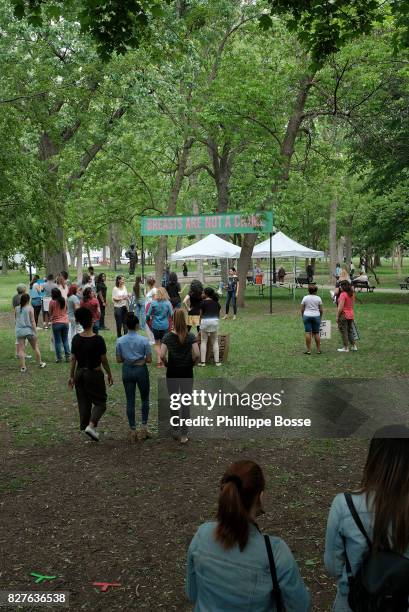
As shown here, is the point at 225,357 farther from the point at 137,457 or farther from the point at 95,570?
the point at 95,570

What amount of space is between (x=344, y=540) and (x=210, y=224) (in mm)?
23639

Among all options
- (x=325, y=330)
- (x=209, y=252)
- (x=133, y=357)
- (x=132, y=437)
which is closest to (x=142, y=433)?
(x=132, y=437)

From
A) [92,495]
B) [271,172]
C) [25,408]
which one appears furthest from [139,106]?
[92,495]

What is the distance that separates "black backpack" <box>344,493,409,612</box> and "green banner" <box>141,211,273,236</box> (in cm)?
2219

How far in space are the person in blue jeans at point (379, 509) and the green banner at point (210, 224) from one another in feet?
72.0

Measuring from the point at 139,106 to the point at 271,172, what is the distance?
225 inches

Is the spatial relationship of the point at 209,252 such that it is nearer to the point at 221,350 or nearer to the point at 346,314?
the point at 346,314

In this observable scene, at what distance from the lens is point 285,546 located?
Answer: 280 cm

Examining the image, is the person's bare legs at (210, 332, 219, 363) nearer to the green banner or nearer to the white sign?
the white sign

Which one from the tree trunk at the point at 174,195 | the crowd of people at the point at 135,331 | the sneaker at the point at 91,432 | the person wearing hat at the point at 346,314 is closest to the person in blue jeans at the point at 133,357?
the crowd of people at the point at 135,331

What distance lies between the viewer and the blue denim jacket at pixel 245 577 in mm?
2746

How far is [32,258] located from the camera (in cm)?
1312

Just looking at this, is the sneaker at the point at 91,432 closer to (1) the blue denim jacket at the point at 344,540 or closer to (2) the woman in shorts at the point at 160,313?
(2) the woman in shorts at the point at 160,313

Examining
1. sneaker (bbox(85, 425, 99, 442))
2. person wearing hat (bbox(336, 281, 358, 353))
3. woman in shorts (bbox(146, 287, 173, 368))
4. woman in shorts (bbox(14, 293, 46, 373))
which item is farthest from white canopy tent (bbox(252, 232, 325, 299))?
sneaker (bbox(85, 425, 99, 442))
